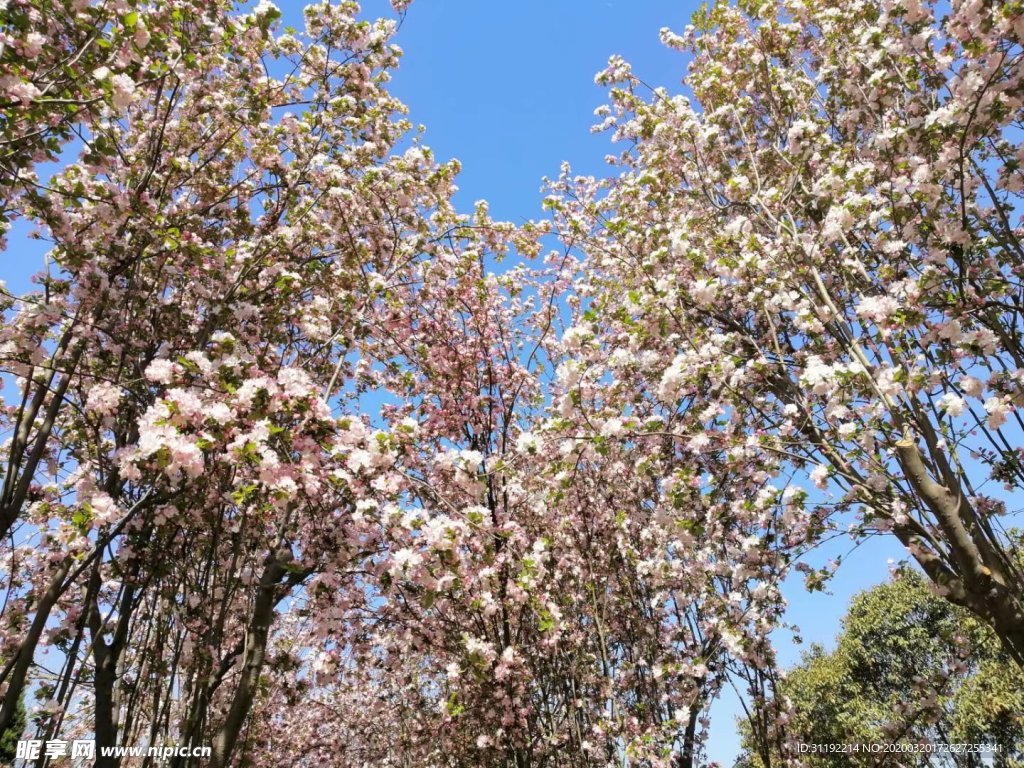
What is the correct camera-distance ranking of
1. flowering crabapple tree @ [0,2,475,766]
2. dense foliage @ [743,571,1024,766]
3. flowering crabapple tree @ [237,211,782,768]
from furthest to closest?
dense foliage @ [743,571,1024,766], flowering crabapple tree @ [237,211,782,768], flowering crabapple tree @ [0,2,475,766]

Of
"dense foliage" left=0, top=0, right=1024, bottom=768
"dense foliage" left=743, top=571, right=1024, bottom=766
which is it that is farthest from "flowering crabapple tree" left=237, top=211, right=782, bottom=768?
"dense foliage" left=743, top=571, right=1024, bottom=766

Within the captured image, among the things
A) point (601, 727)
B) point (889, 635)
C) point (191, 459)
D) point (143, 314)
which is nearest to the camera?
point (191, 459)

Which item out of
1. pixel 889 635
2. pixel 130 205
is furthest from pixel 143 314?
pixel 889 635

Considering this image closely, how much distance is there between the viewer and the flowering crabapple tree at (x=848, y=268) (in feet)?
14.8

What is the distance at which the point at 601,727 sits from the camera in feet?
21.0

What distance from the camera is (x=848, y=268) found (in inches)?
215

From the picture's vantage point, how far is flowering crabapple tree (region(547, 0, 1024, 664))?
14.8ft

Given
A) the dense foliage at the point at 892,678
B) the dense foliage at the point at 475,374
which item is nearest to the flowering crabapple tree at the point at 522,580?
the dense foliage at the point at 475,374

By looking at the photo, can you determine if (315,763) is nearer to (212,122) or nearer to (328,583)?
(328,583)

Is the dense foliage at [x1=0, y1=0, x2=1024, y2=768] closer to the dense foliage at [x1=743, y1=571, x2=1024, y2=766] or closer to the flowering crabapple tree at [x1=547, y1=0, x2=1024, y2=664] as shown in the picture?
the flowering crabapple tree at [x1=547, y1=0, x2=1024, y2=664]

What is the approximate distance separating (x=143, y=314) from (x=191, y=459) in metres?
2.95

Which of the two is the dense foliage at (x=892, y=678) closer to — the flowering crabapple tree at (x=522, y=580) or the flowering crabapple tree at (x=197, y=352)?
the flowering crabapple tree at (x=522, y=580)

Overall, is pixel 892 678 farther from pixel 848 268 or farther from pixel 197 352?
pixel 197 352

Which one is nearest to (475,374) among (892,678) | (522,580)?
(522,580)
